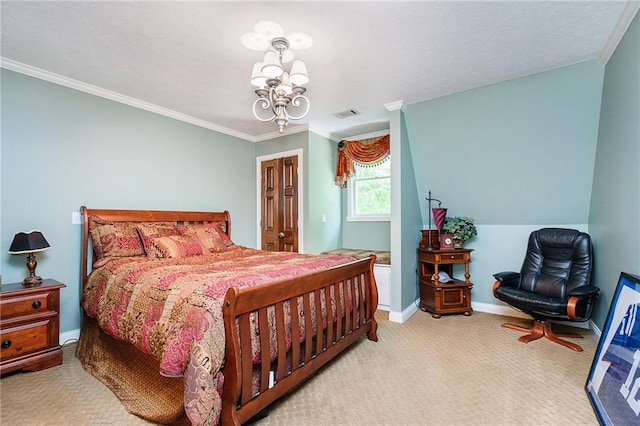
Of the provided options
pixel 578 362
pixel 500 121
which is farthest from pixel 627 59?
pixel 578 362

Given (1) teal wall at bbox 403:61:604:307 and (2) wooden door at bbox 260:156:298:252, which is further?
(2) wooden door at bbox 260:156:298:252

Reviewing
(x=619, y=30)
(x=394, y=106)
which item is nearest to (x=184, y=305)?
(x=394, y=106)

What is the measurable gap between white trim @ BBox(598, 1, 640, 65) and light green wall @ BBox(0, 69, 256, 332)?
4.40 meters

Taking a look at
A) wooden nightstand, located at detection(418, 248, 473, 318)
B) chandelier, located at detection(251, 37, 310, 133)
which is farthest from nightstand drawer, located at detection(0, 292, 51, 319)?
wooden nightstand, located at detection(418, 248, 473, 318)

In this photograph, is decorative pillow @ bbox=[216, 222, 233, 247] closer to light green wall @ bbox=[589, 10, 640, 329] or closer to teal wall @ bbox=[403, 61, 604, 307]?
teal wall @ bbox=[403, 61, 604, 307]

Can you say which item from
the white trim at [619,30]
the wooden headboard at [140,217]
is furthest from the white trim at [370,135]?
the white trim at [619,30]

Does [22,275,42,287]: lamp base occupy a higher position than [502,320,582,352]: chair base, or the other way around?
[22,275,42,287]: lamp base

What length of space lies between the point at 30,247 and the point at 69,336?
1067mm

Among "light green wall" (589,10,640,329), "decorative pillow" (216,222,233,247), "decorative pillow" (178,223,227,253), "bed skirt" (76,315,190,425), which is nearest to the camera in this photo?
"bed skirt" (76,315,190,425)

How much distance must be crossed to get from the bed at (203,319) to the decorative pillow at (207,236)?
0.16m

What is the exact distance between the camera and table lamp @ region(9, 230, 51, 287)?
2.44 metres

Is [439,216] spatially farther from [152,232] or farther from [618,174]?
[152,232]

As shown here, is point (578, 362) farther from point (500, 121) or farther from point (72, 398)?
point (72, 398)

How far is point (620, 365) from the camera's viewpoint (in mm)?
1768
